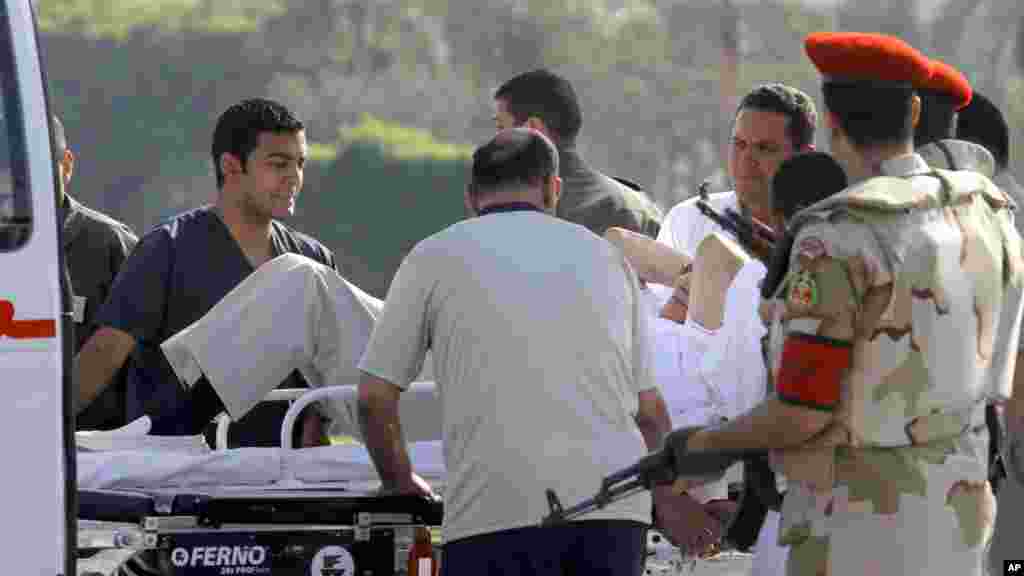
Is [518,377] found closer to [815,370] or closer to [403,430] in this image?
[403,430]

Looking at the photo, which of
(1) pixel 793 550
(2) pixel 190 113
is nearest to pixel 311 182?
(2) pixel 190 113

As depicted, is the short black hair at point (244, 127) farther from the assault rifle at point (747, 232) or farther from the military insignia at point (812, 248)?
the military insignia at point (812, 248)

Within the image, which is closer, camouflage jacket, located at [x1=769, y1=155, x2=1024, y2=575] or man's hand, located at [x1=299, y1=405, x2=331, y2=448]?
camouflage jacket, located at [x1=769, y1=155, x2=1024, y2=575]

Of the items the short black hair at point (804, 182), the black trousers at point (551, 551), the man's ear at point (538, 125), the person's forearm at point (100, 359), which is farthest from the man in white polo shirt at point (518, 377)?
the man's ear at point (538, 125)

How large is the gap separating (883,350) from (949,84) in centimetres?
91

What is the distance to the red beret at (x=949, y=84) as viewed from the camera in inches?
191

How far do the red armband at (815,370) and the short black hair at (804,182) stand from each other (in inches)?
37.8

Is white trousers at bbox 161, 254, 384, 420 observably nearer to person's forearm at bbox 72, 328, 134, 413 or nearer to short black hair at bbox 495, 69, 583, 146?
person's forearm at bbox 72, 328, 134, 413

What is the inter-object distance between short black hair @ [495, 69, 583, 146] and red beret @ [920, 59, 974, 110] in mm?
2764

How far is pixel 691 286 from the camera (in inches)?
235

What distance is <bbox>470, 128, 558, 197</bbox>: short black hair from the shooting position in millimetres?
5273

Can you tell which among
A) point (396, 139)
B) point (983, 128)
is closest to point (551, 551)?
point (983, 128)

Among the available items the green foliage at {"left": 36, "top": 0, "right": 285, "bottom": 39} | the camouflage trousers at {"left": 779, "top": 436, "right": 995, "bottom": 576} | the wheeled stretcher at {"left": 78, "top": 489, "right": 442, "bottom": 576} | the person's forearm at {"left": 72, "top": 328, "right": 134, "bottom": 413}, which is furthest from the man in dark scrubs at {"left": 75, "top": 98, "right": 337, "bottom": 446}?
the green foliage at {"left": 36, "top": 0, "right": 285, "bottom": 39}

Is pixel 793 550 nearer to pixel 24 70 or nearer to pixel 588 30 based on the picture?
pixel 24 70
